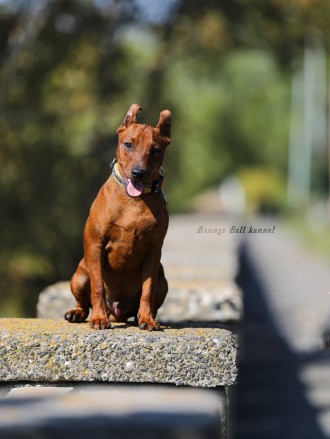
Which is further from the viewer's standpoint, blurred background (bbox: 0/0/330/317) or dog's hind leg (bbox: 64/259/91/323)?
blurred background (bbox: 0/0/330/317)

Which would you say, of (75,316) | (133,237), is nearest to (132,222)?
(133,237)

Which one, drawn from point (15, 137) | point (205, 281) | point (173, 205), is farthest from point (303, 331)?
point (173, 205)

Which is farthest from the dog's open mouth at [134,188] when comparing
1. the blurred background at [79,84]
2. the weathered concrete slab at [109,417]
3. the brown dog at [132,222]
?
the blurred background at [79,84]

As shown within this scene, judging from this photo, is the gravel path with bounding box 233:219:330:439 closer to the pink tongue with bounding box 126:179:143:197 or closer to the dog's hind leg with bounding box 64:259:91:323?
the dog's hind leg with bounding box 64:259:91:323

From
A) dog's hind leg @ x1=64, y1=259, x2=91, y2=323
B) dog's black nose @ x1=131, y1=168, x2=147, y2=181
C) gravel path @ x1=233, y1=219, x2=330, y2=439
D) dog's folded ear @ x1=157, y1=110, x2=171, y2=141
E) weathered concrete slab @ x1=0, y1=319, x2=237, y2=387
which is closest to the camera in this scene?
weathered concrete slab @ x1=0, y1=319, x2=237, y2=387

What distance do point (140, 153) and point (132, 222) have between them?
29 centimetres

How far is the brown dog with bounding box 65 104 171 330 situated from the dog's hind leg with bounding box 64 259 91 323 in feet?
0.31

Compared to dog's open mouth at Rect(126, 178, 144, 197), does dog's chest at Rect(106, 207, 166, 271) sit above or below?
below

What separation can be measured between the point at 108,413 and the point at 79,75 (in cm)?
1162

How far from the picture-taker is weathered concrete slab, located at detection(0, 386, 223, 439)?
5.21m

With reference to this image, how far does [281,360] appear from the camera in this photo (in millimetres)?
9695

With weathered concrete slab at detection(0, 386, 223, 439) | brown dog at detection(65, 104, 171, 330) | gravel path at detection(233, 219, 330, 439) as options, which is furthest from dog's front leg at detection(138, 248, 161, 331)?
gravel path at detection(233, 219, 330, 439)

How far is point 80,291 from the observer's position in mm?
4582

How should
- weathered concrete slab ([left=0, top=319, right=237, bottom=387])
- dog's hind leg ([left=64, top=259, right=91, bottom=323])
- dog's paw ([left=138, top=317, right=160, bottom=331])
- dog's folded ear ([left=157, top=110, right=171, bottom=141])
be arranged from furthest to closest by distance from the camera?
dog's hind leg ([left=64, top=259, right=91, bottom=323]) → dog's folded ear ([left=157, top=110, right=171, bottom=141]) → dog's paw ([left=138, top=317, right=160, bottom=331]) → weathered concrete slab ([left=0, top=319, right=237, bottom=387])
